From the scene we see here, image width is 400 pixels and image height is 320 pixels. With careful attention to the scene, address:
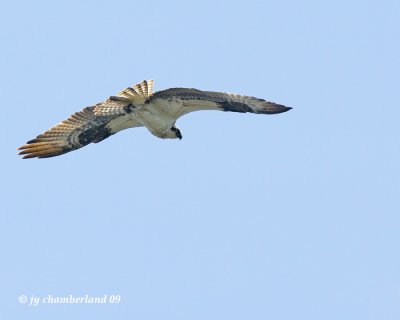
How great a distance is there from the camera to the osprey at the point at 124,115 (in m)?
34.3

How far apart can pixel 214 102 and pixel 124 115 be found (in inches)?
80.9

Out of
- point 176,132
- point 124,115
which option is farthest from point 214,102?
point 124,115

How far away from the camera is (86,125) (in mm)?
34688

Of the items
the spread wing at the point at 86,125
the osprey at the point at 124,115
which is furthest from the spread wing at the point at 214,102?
the spread wing at the point at 86,125

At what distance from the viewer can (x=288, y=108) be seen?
35344 millimetres

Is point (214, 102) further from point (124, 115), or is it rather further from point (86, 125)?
point (86, 125)

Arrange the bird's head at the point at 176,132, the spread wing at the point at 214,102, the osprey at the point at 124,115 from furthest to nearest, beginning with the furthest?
the bird's head at the point at 176,132 < the osprey at the point at 124,115 < the spread wing at the point at 214,102

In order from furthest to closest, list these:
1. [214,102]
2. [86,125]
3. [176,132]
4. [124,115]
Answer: [176,132] → [124,115] → [86,125] → [214,102]

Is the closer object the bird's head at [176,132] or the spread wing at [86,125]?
the spread wing at [86,125]

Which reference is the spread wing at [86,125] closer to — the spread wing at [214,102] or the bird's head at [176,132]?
the spread wing at [214,102]

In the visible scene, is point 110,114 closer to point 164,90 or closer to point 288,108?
point 164,90

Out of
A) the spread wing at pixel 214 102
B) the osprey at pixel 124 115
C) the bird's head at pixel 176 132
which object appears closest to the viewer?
the spread wing at pixel 214 102

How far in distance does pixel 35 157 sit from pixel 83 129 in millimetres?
1256

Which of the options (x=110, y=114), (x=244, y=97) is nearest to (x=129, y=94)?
(x=110, y=114)
